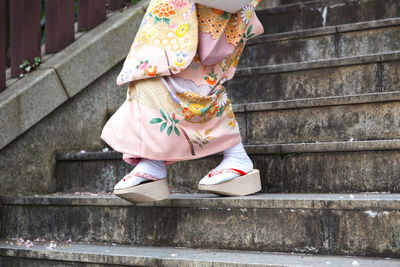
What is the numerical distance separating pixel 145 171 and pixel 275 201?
1.85 feet

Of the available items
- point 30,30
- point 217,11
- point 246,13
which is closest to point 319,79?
point 246,13

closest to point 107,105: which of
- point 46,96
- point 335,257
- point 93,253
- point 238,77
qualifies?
point 46,96

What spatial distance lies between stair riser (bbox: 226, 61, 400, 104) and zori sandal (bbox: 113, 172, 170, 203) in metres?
1.04

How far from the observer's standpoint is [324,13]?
159 inches

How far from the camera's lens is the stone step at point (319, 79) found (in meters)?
3.06

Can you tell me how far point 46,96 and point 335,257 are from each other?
1.87m

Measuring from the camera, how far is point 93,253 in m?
2.46

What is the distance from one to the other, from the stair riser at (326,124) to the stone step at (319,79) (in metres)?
0.35

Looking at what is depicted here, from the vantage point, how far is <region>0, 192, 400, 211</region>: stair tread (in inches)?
84.4

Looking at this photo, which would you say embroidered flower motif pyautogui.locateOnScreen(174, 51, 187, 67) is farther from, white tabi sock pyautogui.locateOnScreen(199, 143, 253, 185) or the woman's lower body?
white tabi sock pyautogui.locateOnScreen(199, 143, 253, 185)

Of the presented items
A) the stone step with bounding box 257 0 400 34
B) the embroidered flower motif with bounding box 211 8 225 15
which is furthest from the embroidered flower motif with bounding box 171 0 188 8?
the stone step with bounding box 257 0 400 34

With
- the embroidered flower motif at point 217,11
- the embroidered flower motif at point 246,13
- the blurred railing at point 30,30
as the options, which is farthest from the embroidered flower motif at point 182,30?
the blurred railing at point 30,30

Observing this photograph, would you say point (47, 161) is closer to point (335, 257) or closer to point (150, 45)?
point (150, 45)

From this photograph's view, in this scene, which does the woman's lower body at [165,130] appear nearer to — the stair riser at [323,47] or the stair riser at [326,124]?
the stair riser at [326,124]
